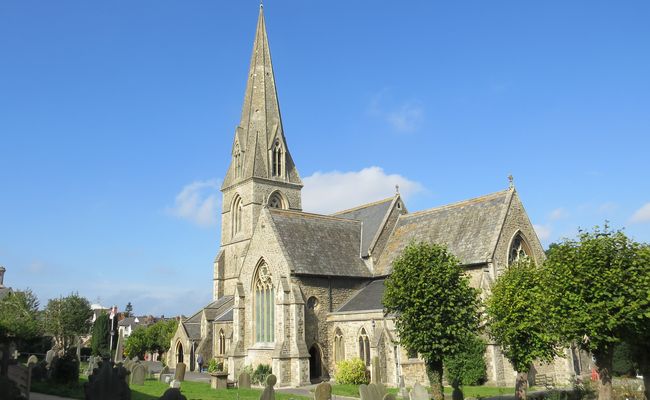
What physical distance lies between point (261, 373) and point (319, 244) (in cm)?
946

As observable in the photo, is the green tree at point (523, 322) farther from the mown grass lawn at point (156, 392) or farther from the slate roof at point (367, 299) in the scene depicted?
the mown grass lawn at point (156, 392)

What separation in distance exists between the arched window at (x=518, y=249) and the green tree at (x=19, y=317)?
37.3 meters

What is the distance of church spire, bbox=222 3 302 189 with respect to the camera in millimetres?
55250

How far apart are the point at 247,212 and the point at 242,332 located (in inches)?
740

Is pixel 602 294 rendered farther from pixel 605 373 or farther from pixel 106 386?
pixel 106 386

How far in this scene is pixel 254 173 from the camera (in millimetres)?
53719

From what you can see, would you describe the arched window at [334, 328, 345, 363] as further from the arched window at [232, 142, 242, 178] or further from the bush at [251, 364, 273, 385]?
the arched window at [232, 142, 242, 178]

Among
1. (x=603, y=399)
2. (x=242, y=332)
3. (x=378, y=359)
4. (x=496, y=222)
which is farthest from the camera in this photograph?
(x=242, y=332)

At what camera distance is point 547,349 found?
A: 75.2 ft

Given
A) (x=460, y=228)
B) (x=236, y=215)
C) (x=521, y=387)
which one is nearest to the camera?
(x=521, y=387)

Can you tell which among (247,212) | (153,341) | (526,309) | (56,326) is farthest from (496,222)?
(56,326)

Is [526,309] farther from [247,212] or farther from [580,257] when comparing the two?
[247,212]

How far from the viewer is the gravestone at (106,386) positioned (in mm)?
→ 12602

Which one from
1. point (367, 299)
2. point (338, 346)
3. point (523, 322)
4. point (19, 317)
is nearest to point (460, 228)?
point (367, 299)
